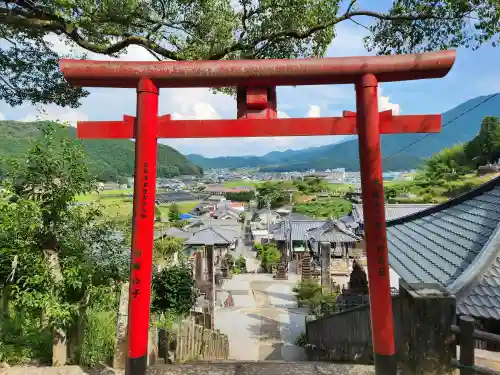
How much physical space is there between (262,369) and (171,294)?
4996 mm

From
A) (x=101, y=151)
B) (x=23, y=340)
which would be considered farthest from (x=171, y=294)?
(x=101, y=151)

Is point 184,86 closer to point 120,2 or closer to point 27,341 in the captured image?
point 120,2

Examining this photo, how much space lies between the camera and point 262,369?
4387 millimetres

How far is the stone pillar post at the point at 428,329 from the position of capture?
3.72 meters

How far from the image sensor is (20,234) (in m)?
4.62

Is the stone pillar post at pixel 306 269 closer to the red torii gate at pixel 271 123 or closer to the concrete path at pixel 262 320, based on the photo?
the concrete path at pixel 262 320

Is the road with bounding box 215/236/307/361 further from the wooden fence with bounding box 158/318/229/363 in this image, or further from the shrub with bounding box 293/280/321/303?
the wooden fence with bounding box 158/318/229/363

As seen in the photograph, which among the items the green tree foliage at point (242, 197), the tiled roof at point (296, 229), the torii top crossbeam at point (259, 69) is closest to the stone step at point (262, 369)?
the torii top crossbeam at point (259, 69)

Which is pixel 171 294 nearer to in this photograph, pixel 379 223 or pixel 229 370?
pixel 229 370

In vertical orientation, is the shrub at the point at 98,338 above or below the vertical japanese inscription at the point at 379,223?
below

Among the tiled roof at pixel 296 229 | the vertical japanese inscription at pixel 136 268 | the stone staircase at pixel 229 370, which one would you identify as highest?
the tiled roof at pixel 296 229

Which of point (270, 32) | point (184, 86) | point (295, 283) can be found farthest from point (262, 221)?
point (184, 86)

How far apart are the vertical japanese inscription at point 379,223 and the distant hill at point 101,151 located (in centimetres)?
220

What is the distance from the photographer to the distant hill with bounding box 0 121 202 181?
16.2 ft
